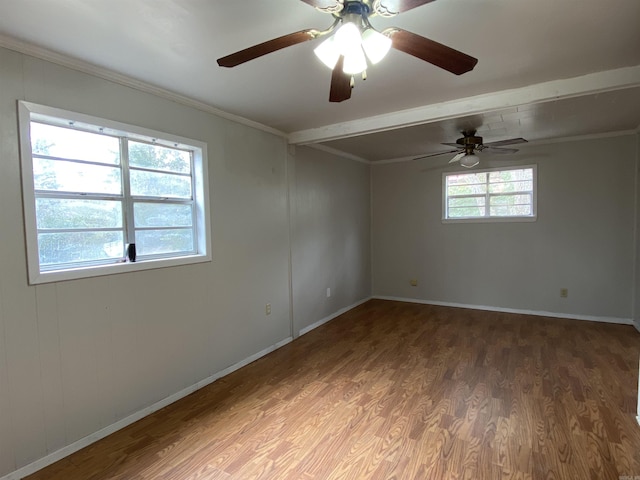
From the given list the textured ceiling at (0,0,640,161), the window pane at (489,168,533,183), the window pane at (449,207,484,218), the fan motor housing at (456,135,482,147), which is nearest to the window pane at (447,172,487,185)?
the window pane at (489,168,533,183)

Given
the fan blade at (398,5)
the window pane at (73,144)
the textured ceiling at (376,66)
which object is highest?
the textured ceiling at (376,66)

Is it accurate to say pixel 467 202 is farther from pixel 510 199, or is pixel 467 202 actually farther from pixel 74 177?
pixel 74 177

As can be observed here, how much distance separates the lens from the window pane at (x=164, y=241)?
8.21 ft

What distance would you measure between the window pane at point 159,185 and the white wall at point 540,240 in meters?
3.62

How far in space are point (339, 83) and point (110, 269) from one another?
186 cm

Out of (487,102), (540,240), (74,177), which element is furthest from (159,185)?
(540,240)

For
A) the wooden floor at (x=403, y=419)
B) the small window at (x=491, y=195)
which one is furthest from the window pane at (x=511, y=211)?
the wooden floor at (x=403, y=419)

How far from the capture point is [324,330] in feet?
13.9

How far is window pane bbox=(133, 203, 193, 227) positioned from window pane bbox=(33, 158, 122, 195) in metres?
Answer: 0.22

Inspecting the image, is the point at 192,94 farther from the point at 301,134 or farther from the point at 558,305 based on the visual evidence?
the point at 558,305

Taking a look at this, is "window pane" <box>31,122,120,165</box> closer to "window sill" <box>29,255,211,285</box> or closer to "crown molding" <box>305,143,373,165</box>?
"window sill" <box>29,255,211,285</box>

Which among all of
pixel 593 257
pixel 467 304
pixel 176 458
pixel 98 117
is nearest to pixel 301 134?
pixel 98 117

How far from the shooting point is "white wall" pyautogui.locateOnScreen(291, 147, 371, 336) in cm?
406

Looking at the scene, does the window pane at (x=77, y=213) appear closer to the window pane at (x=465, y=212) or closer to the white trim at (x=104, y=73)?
the white trim at (x=104, y=73)
